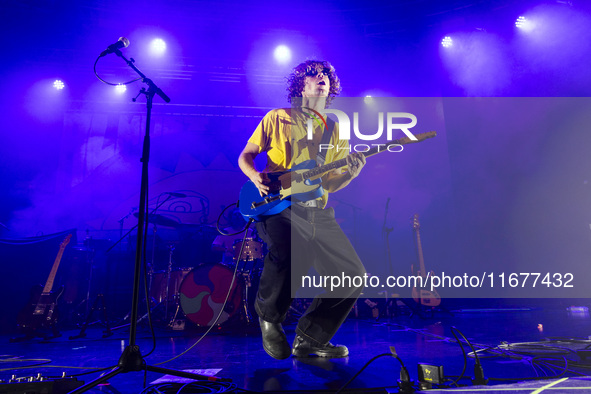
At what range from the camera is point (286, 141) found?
277cm

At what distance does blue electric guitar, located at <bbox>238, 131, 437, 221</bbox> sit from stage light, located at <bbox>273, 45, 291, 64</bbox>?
4720 mm

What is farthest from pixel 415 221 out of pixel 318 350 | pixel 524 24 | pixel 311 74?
pixel 318 350

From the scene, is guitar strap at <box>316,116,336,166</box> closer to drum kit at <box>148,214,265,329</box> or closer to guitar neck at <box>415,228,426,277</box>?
drum kit at <box>148,214,265,329</box>

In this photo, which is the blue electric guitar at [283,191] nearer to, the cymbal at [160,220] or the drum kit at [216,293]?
the drum kit at [216,293]

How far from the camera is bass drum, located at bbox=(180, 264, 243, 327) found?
14.5 ft

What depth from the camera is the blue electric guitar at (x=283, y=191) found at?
98.1 inches

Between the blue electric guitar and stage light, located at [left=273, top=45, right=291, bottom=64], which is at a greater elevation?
stage light, located at [left=273, top=45, right=291, bottom=64]

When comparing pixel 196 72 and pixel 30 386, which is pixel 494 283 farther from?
pixel 196 72

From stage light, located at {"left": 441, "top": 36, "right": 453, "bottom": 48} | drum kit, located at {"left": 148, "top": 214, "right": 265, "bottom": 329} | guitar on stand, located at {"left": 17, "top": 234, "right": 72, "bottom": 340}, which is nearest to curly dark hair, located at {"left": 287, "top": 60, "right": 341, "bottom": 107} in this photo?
drum kit, located at {"left": 148, "top": 214, "right": 265, "bottom": 329}

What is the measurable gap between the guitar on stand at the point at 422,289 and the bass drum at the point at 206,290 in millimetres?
3175

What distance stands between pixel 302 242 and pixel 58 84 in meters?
6.63

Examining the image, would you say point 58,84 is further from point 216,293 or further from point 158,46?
point 216,293

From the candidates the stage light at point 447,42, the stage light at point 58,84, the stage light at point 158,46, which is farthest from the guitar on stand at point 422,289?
the stage light at point 58,84

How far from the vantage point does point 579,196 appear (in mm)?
4902
